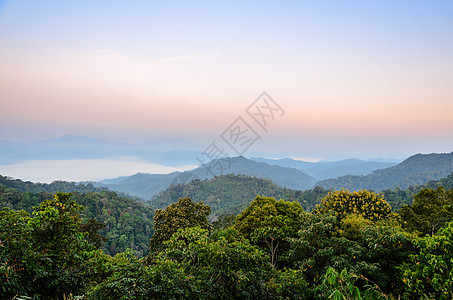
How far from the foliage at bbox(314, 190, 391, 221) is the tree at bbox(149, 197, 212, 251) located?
623 cm

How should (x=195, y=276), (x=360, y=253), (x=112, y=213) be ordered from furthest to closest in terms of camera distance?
1. (x=112, y=213)
2. (x=360, y=253)
3. (x=195, y=276)

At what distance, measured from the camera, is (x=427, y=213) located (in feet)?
40.4

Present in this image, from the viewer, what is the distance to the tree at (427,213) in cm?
1196

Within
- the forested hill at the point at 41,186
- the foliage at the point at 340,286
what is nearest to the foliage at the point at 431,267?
the foliage at the point at 340,286

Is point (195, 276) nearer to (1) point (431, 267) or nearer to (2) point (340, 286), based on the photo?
(2) point (340, 286)

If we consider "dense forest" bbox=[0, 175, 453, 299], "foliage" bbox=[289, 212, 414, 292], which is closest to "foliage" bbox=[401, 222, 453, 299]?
"dense forest" bbox=[0, 175, 453, 299]

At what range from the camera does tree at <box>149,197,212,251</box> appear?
40.1ft

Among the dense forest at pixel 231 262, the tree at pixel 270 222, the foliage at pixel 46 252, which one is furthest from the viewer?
the tree at pixel 270 222

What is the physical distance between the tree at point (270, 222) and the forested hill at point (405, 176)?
138814 millimetres

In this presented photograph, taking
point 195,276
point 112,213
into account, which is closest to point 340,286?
point 195,276

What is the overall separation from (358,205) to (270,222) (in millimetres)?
5224

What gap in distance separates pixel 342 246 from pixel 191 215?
745 cm

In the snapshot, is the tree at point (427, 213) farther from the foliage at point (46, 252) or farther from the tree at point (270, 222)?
the foliage at point (46, 252)

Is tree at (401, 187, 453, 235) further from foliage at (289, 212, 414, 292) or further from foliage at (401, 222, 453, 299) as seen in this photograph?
foliage at (401, 222, 453, 299)
